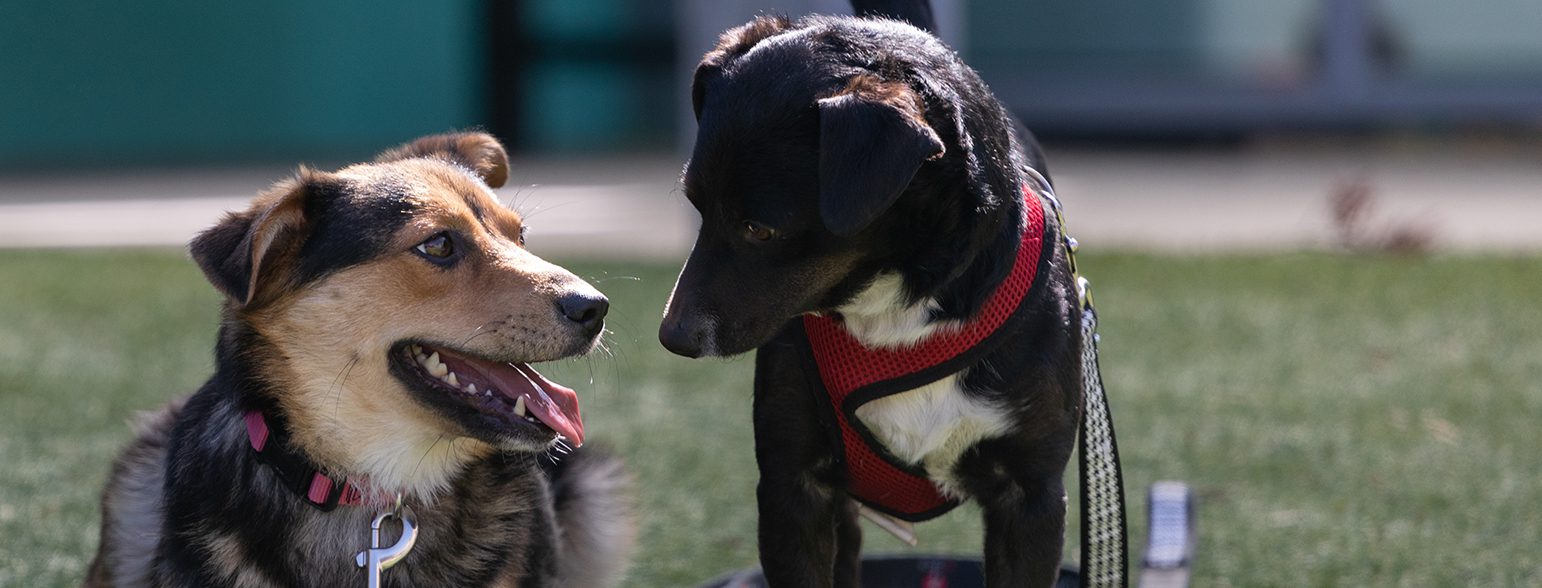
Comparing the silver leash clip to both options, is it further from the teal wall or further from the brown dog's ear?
the teal wall

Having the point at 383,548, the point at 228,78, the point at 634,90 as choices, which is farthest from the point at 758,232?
the point at 634,90

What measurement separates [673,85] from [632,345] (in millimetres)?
8074

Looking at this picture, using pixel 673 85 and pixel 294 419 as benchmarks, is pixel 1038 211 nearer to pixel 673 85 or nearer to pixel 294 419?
pixel 294 419

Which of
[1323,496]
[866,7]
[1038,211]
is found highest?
[866,7]

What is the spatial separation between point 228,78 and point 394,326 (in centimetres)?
1040

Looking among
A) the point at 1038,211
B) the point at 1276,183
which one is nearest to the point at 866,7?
the point at 1038,211

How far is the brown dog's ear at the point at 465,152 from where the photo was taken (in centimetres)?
347

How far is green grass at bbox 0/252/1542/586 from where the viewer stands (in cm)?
409

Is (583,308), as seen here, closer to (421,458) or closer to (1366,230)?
(421,458)

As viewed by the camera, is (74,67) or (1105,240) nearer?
(1105,240)

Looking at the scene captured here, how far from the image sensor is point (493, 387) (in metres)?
3.05

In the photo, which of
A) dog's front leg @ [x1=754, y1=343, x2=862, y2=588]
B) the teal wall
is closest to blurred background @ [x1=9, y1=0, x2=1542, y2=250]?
the teal wall

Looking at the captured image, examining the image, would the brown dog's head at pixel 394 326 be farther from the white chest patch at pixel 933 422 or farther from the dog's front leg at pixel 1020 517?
the dog's front leg at pixel 1020 517

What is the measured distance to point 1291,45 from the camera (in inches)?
529
